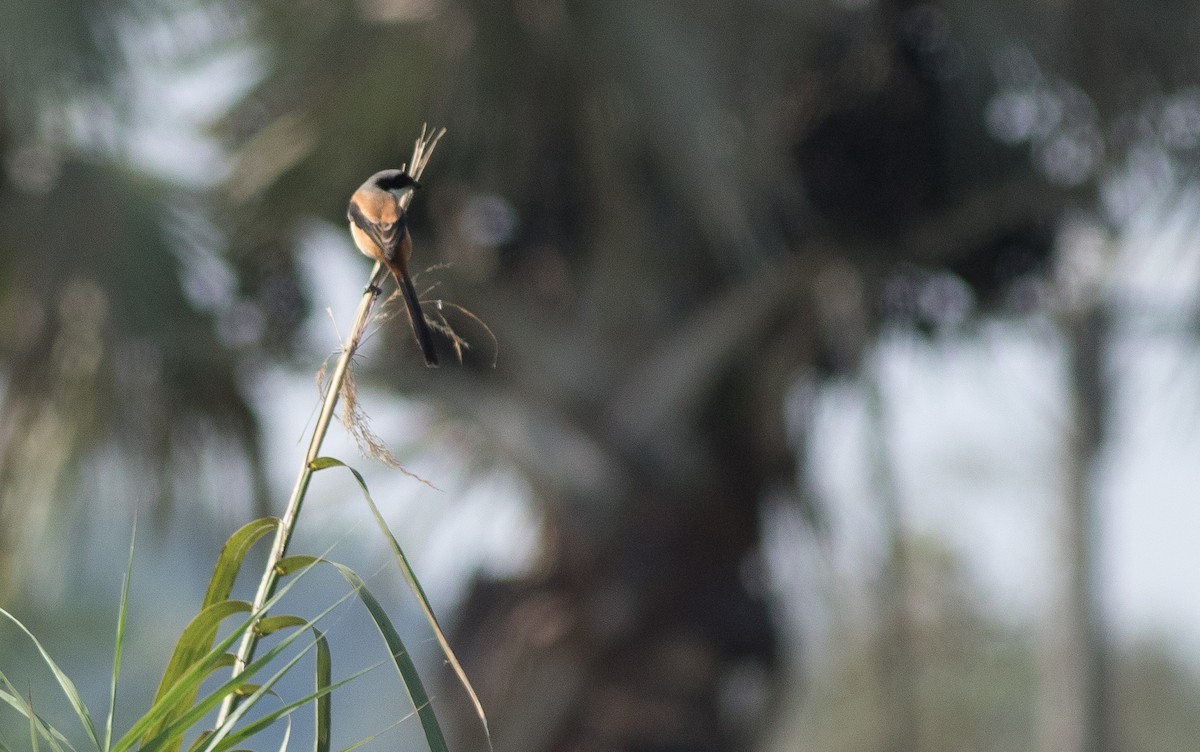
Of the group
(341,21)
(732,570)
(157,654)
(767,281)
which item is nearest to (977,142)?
(767,281)

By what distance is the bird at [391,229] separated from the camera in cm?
125

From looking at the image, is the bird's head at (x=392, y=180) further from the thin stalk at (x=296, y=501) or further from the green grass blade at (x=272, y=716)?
the green grass blade at (x=272, y=716)

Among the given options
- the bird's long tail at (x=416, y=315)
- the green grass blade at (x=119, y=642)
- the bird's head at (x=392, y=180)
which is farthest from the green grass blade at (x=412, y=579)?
the bird's head at (x=392, y=180)

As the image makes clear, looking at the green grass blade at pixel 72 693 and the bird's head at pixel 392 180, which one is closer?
the green grass blade at pixel 72 693

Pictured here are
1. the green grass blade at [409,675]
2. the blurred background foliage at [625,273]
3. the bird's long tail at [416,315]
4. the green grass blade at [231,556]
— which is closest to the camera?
the green grass blade at [409,675]

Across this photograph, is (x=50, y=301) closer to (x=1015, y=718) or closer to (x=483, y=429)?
(x=483, y=429)

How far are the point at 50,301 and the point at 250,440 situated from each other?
926mm

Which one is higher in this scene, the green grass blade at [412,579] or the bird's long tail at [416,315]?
the bird's long tail at [416,315]

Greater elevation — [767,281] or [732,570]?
[767,281]

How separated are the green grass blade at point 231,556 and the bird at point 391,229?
0.89 feet

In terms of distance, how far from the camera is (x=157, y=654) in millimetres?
7793

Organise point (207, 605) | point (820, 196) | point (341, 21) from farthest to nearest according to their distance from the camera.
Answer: point (820, 196)
point (341, 21)
point (207, 605)

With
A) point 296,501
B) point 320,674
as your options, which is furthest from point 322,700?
point 296,501

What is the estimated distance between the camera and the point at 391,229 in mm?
1277
